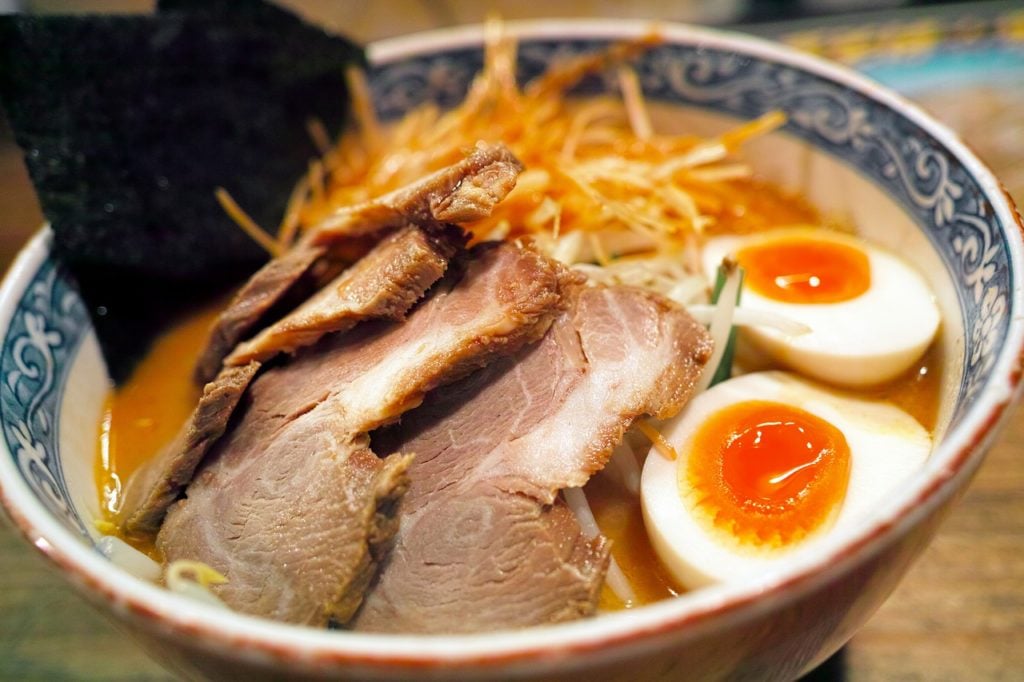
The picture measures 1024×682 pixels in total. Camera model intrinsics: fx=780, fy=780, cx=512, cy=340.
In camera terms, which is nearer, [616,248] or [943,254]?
[943,254]

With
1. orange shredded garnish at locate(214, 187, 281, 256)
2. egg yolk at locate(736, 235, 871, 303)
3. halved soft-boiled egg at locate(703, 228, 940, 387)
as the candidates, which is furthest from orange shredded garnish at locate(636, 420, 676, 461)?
orange shredded garnish at locate(214, 187, 281, 256)

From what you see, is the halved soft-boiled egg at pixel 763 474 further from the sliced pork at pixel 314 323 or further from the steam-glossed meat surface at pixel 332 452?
the sliced pork at pixel 314 323

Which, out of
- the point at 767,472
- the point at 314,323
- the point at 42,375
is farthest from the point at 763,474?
the point at 42,375

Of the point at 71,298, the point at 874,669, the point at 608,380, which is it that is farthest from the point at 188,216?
the point at 874,669

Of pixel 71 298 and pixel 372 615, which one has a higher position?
pixel 71 298

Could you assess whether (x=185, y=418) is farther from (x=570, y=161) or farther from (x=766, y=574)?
(x=766, y=574)

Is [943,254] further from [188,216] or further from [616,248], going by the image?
[188,216]
